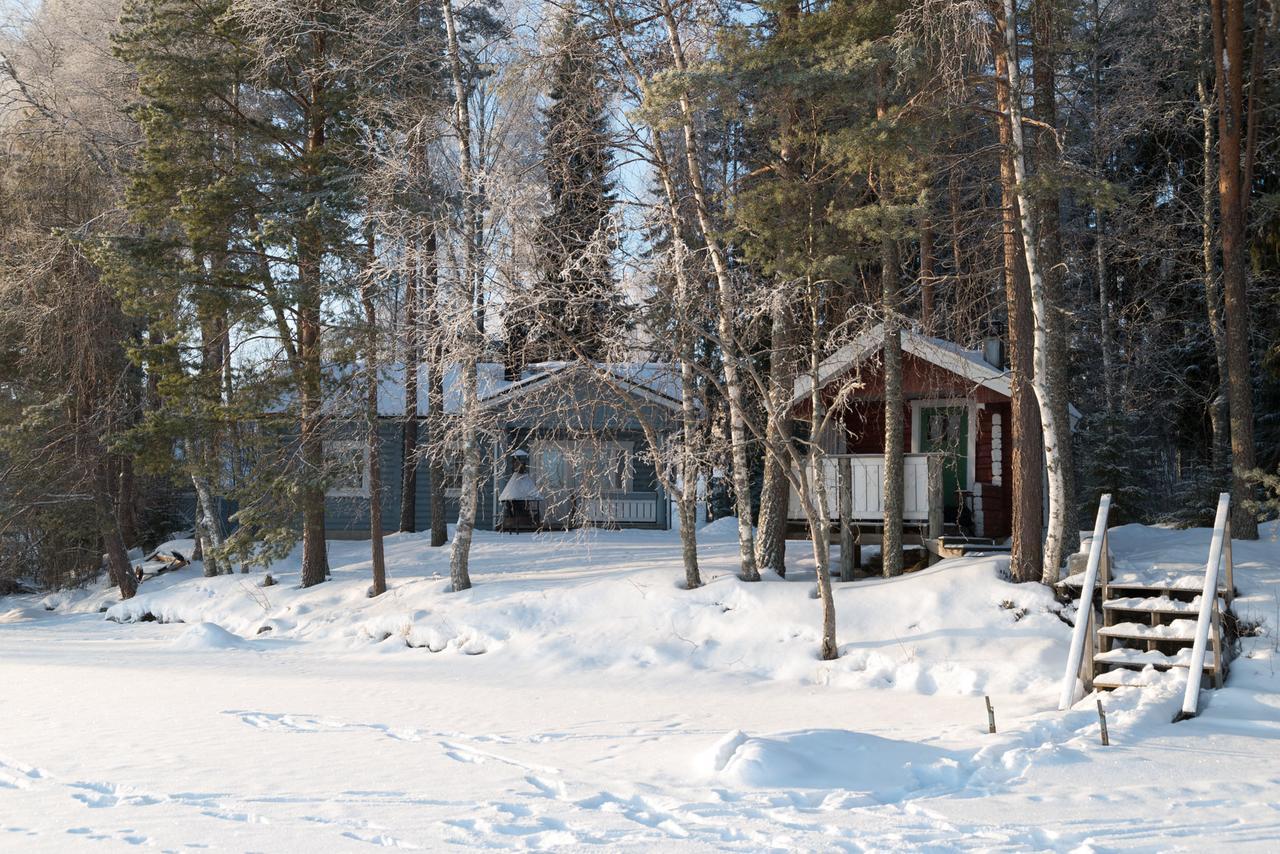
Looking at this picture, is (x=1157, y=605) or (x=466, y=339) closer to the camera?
(x=1157, y=605)

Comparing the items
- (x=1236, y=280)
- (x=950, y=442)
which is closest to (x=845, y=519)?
(x=950, y=442)

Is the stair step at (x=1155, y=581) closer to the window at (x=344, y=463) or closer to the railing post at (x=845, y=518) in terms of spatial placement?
the railing post at (x=845, y=518)

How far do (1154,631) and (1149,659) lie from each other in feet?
1.13

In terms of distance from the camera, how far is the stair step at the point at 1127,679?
905 centimetres

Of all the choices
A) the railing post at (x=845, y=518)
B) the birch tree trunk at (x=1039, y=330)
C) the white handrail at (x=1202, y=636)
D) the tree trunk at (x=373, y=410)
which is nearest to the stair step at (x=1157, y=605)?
the white handrail at (x=1202, y=636)

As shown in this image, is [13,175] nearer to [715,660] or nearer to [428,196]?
[428,196]

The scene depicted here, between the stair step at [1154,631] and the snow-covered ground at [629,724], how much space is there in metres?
0.58

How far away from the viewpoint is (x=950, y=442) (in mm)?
16328

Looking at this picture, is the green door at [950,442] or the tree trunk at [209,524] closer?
the green door at [950,442]

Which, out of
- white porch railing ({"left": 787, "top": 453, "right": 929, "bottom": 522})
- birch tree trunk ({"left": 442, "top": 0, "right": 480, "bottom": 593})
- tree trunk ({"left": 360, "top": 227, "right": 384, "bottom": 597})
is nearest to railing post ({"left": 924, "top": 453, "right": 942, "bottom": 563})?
white porch railing ({"left": 787, "top": 453, "right": 929, "bottom": 522})

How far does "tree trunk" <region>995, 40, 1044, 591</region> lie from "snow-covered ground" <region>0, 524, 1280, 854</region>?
531 millimetres

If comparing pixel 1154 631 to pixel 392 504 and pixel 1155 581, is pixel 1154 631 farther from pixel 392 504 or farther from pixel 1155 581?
pixel 392 504

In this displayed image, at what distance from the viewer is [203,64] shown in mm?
16172

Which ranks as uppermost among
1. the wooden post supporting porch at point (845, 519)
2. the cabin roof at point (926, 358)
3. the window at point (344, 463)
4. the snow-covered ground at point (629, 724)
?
the cabin roof at point (926, 358)
